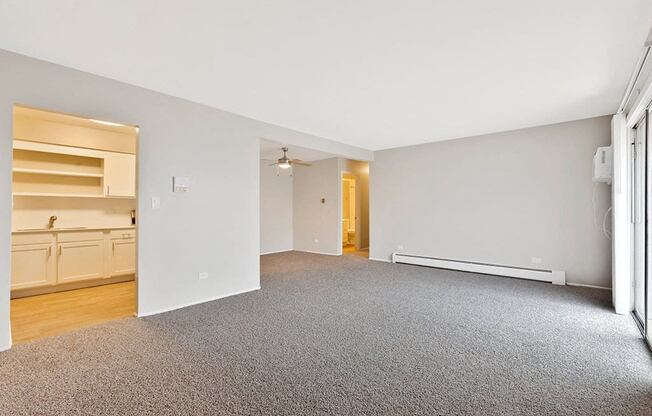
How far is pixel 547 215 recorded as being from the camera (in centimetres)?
500

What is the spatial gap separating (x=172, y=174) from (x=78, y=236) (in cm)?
222

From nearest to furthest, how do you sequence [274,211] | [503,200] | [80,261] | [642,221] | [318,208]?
1. [642,221]
2. [80,261]
3. [503,200]
4. [318,208]
5. [274,211]

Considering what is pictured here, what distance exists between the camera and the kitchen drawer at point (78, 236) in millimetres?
4449

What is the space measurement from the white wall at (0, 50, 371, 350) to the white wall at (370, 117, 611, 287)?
3.31 m

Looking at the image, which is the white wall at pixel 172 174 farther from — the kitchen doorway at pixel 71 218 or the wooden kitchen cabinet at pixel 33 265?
→ the wooden kitchen cabinet at pixel 33 265

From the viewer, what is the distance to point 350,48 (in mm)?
2588

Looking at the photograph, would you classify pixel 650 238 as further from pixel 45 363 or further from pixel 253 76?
pixel 45 363

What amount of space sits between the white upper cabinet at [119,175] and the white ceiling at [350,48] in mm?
2313

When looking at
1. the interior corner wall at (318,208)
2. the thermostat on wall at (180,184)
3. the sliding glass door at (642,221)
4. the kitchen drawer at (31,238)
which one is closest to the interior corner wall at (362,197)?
the interior corner wall at (318,208)

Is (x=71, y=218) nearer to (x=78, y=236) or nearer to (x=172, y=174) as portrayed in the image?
(x=78, y=236)

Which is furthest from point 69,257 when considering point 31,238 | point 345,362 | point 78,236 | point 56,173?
point 345,362

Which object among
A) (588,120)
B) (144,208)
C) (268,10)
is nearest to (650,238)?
(588,120)

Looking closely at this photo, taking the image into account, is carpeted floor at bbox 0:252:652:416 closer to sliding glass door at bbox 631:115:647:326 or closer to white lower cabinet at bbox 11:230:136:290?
sliding glass door at bbox 631:115:647:326

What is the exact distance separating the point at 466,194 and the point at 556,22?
3912 millimetres
